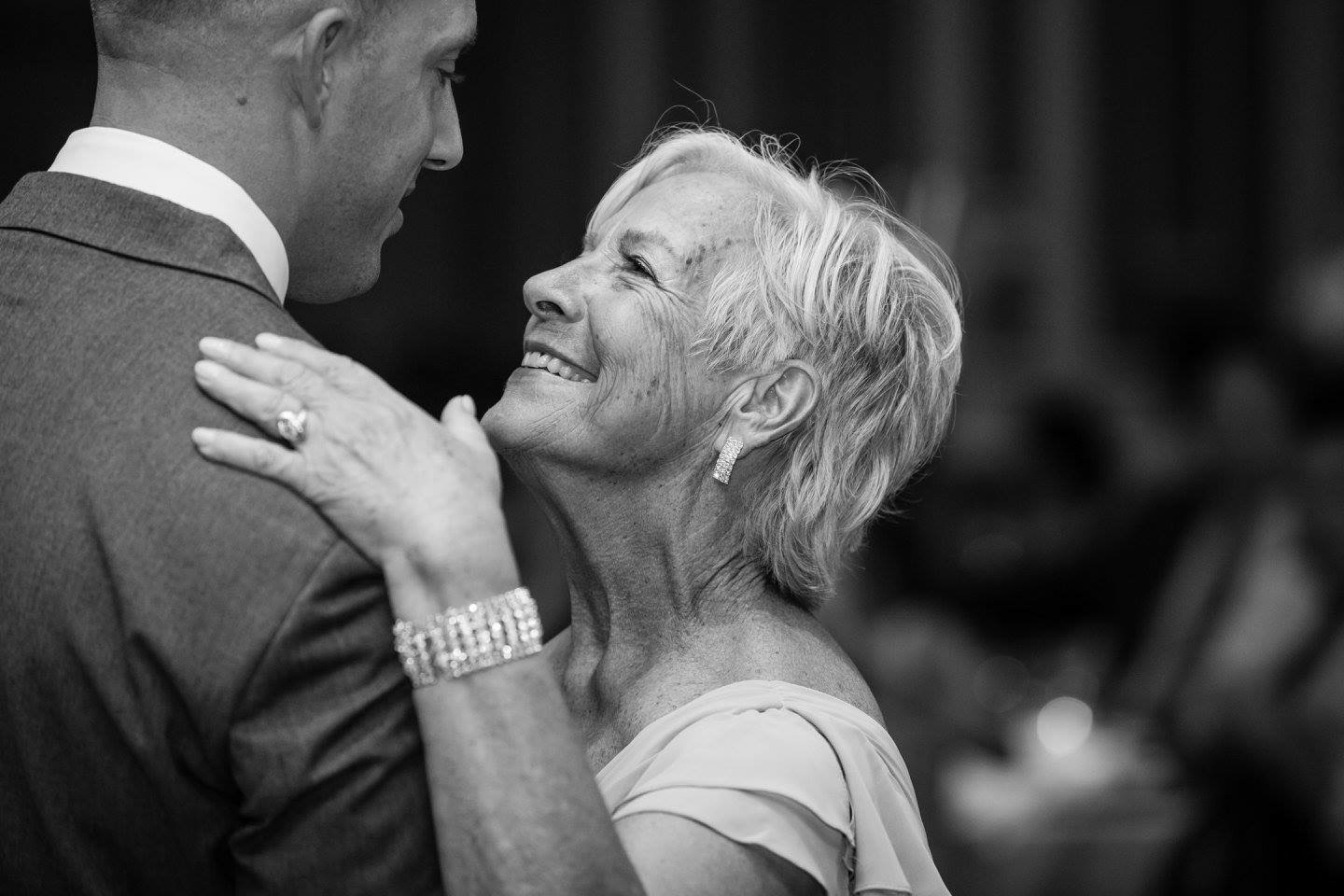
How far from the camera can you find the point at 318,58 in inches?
68.7

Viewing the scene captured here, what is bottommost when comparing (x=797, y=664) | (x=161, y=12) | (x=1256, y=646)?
(x=1256, y=646)

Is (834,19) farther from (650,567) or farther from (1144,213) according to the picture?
(650,567)

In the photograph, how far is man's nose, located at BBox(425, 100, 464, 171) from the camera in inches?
78.8

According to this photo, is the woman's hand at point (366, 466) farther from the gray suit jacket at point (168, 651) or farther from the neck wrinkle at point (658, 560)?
the neck wrinkle at point (658, 560)

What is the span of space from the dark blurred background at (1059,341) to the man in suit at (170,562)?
276cm

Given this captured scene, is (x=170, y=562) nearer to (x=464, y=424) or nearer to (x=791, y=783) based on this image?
(x=464, y=424)

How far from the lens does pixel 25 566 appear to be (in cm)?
157

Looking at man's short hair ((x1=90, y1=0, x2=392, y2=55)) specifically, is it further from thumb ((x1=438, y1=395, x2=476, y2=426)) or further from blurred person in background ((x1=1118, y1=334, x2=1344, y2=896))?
blurred person in background ((x1=1118, y1=334, x2=1344, y2=896))

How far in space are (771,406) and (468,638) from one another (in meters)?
0.86

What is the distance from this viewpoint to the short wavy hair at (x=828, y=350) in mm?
2312

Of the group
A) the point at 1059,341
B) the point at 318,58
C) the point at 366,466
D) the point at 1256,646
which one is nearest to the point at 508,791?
the point at 366,466

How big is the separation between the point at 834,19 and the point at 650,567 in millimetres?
6008

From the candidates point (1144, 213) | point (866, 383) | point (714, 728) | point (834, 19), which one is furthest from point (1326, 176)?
point (714, 728)

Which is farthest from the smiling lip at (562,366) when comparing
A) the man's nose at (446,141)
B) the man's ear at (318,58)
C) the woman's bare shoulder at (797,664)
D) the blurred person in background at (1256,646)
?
the blurred person in background at (1256,646)
